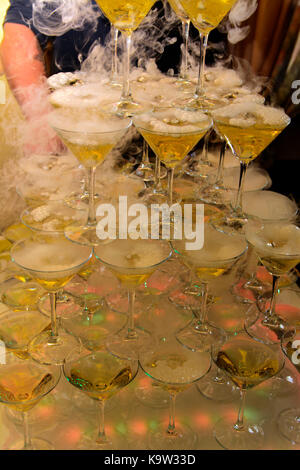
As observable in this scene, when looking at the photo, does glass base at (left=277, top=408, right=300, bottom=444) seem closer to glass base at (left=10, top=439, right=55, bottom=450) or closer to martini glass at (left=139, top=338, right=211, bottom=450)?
martini glass at (left=139, top=338, right=211, bottom=450)

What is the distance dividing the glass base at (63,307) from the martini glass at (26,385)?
157mm

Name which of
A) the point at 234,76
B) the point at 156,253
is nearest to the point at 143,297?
the point at 156,253

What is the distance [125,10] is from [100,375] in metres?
0.85

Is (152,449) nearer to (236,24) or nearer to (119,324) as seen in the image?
(119,324)

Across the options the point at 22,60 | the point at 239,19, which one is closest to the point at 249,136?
the point at 22,60

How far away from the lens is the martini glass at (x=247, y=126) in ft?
3.50

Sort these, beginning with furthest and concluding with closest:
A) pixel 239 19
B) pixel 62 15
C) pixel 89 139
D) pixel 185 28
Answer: pixel 239 19
pixel 62 15
pixel 185 28
pixel 89 139

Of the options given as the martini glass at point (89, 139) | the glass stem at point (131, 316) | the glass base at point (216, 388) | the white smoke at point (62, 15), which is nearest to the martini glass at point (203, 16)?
the martini glass at point (89, 139)

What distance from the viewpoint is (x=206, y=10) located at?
3.75 ft

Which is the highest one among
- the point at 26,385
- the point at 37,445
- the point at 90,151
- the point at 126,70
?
the point at 126,70

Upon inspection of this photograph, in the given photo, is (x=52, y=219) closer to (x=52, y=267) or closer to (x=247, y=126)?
(x=52, y=267)

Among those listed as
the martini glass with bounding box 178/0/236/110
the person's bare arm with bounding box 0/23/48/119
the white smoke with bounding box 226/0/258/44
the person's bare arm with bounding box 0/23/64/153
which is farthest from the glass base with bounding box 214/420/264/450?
the white smoke with bounding box 226/0/258/44

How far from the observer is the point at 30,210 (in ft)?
4.13

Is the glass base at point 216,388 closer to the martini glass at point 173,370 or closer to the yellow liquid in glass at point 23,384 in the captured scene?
the martini glass at point 173,370
